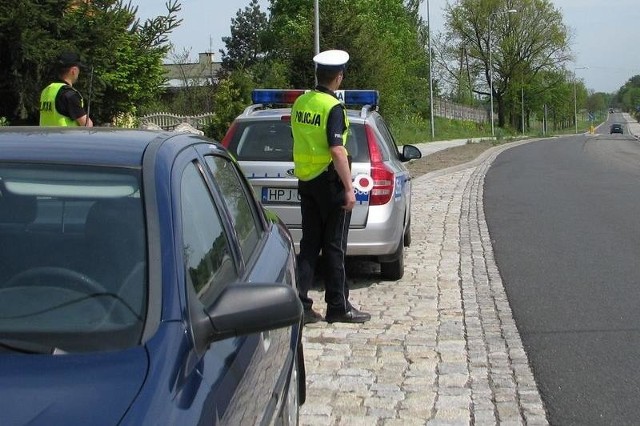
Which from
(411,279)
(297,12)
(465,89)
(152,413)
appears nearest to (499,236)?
(411,279)

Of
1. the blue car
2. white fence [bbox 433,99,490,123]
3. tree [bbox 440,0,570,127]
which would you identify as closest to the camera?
the blue car

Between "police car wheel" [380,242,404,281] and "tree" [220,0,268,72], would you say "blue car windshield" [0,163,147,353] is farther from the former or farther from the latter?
"tree" [220,0,268,72]

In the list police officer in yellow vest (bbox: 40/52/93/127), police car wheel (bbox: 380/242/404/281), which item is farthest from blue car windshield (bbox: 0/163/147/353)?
police car wheel (bbox: 380/242/404/281)

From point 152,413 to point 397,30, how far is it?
195 feet

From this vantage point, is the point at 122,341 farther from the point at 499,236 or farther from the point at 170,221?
the point at 499,236

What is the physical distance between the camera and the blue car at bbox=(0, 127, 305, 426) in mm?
2160

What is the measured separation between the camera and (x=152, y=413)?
205 cm

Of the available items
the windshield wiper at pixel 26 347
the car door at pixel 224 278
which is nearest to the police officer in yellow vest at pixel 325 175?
the car door at pixel 224 278

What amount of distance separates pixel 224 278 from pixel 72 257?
520 mm

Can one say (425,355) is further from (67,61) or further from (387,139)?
(67,61)

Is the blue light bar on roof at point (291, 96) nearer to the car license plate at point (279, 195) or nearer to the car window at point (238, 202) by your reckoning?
the car license plate at point (279, 195)

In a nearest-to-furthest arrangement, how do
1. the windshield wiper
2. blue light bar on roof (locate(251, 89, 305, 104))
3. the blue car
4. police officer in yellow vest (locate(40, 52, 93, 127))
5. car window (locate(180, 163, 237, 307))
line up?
the blue car
the windshield wiper
car window (locate(180, 163, 237, 307))
police officer in yellow vest (locate(40, 52, 93, 127))
blue light bar on roof (locate(251, 89, 305, 104))

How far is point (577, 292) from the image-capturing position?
783 cm

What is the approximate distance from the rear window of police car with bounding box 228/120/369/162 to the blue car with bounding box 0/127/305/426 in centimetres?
433
